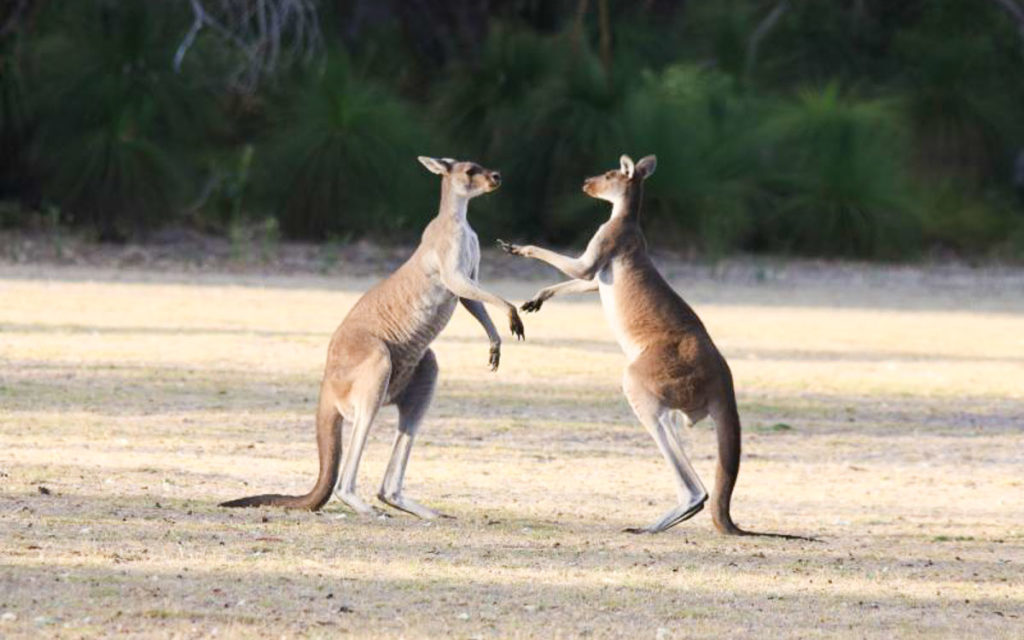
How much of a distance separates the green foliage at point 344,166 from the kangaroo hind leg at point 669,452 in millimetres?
14397

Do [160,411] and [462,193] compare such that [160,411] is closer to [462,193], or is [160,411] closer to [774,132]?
[462,193]

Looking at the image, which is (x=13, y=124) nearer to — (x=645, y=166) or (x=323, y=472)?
(x=645, y=166)

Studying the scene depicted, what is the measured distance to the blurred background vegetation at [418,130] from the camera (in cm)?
2080

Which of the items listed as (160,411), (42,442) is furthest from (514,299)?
(42,442)

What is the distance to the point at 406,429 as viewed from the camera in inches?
279

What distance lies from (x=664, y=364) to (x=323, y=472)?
1.25 meters

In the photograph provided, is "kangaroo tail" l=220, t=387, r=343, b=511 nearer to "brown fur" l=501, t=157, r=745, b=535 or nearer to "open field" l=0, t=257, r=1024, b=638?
"open field" l=0, t=257, r=1024, b=638

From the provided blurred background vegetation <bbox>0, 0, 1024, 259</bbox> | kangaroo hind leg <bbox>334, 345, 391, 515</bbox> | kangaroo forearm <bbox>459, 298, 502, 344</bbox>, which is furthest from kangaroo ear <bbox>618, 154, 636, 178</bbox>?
blurred background vegetation <bbox>0, 0, 1024, 259</bbox>

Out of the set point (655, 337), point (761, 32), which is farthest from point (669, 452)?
point (761, 32)

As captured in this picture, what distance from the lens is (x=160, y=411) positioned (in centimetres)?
980

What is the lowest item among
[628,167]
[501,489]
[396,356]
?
[501,489]

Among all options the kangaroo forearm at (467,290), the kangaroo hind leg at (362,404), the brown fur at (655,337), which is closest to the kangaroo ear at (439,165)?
the brown fur at (655,337)

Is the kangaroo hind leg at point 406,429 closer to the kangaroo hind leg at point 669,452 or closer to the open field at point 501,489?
the open field at point 501,489

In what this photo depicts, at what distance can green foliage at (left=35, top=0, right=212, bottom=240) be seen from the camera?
20406 mm
